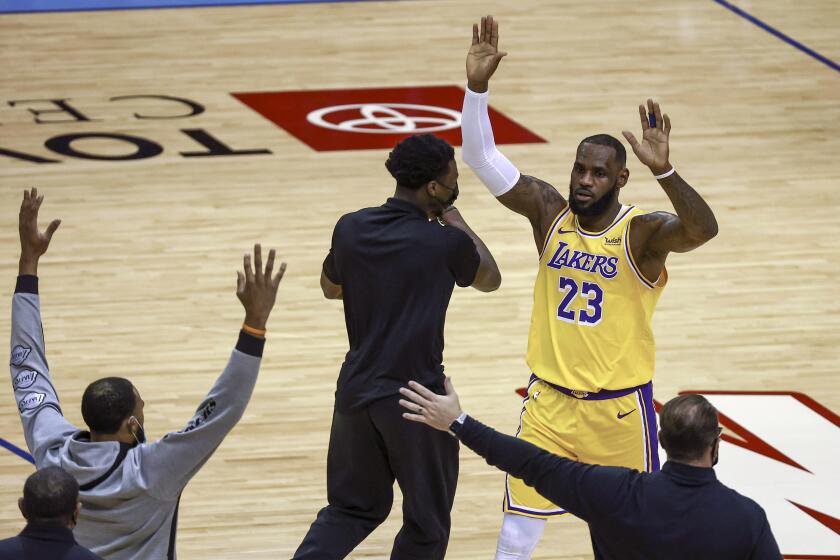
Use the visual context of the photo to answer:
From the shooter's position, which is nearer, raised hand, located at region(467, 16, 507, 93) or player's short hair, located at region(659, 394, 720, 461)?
player's short hair, located at region(659, 394, 720, 461)

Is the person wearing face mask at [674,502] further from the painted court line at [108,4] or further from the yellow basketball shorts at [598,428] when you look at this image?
the painted court line at [108,4]

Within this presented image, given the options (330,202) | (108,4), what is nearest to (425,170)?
(330,202)

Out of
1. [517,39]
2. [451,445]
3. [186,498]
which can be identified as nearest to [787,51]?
[517,39]

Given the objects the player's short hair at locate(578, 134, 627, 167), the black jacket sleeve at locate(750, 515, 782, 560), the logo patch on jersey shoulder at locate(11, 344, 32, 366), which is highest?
the player's short hair at locate(578, 134, 627, 167)

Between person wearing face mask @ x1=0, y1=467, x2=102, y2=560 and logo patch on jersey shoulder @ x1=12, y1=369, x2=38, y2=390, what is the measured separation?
76cm

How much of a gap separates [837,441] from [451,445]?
10.4 feet

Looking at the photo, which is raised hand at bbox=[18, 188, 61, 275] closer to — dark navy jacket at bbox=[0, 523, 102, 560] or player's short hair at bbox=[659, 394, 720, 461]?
dark navy jacket at bbox=[0, 523, 102, 560]

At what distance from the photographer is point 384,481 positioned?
18.2ft

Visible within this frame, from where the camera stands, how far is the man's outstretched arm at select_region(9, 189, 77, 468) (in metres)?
4.56

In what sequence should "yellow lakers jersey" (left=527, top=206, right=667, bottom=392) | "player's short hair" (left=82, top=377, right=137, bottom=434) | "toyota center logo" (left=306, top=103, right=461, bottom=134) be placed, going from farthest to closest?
"toyota center logo" (left=306, top=103, right=461, bottom=134)
"yellow lakers jersey" (left=527, top=206, right=667, bottom=392)
"player's short hair" (left=82, top=377, right=137, bottom=434)

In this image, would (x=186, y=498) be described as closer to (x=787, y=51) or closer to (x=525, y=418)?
(x=525, y=418)

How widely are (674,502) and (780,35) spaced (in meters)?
12.6

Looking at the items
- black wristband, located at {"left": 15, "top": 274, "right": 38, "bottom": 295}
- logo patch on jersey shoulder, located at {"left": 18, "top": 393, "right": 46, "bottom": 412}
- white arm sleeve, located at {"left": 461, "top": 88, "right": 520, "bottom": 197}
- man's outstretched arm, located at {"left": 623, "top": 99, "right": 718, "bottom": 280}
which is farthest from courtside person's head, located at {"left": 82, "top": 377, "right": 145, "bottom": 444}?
man's outstretched arm, located at {"left": 623, "top": 99, "right": 718, "bottom": 280}

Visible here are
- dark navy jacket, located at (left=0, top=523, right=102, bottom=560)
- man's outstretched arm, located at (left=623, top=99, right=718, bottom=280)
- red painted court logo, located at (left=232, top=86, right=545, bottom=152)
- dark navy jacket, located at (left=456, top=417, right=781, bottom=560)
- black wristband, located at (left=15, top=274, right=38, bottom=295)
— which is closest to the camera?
dark navy jacket, located at (left=0, top=523, right=102, bottom=560)
